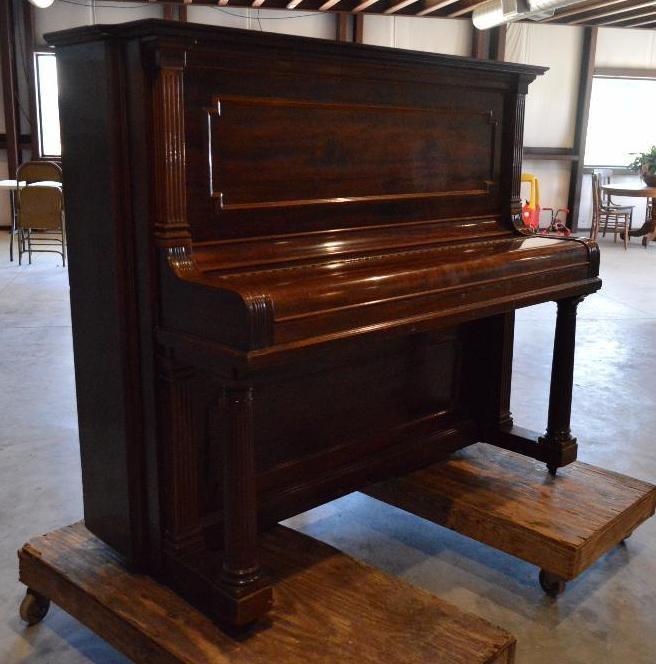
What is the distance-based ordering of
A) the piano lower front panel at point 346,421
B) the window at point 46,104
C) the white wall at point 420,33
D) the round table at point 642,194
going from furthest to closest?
the white wall at point 420,33 → the window at point 46,104 → the round table at point 642,194 → the piano lower front panel at point 346,421

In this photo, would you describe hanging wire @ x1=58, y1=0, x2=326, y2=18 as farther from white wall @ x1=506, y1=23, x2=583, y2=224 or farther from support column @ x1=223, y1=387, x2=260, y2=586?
support column @ x1=223, y1=387, x2=260, y2=586

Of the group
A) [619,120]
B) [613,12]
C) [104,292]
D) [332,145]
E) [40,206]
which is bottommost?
[40,206]

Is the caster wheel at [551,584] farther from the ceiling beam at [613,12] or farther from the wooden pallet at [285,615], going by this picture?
the ceiling beam at [613,12]

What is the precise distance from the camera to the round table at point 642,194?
29.1 feet

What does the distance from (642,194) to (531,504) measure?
7473 millimetres

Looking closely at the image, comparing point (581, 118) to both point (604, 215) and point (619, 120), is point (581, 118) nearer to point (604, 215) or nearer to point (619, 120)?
point (619, 120)

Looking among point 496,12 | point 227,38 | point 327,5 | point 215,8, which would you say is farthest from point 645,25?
point 227,38

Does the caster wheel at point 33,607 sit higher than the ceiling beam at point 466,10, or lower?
lower

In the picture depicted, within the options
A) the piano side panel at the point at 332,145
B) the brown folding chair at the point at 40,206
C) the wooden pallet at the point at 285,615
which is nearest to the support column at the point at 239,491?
the wooden pallet at the point at 285,615

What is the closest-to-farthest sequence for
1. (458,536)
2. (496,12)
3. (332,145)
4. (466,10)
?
1. (332,145)
2. (458,536)
3. (496,12)
4. (466,10)

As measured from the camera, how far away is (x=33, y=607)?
2000mm

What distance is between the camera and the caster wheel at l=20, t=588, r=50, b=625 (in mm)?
1994

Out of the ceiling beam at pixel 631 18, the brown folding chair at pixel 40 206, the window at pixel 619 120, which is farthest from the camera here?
the window at pixel 619 120

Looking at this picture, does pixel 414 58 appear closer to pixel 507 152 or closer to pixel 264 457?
pixel 507 152
